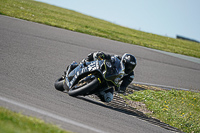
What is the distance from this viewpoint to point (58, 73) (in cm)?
879

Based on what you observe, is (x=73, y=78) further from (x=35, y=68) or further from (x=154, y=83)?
(x=154, y=83)

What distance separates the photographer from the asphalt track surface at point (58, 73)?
513cm

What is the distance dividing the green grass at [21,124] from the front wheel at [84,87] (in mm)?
2134

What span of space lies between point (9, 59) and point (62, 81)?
214 cm

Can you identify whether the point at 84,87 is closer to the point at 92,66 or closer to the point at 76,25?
the point at 92,66

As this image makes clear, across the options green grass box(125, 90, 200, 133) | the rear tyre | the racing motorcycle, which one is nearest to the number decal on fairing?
the racing motorcycle

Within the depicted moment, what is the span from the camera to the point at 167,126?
737cm

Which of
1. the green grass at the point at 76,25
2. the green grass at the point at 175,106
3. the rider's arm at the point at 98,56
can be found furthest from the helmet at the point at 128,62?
the green grass at the point at 76,25

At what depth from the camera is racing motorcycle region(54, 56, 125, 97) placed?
639 centimetres

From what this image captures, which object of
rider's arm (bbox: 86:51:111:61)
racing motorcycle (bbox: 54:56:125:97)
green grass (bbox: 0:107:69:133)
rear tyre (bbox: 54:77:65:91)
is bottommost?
rear tyre (bbox: 54:77:65:91)

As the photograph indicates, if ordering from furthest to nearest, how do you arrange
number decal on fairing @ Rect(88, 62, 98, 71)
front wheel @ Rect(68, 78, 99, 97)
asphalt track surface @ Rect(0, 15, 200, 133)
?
number decal on fairing @ Rect(88, 62, 98, 71), front wheel @ Rect(68, 78, 99, 97), asphalt track surface @ Rect(0, 15, 200, 133)

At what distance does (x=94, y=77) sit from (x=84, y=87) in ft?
1.03

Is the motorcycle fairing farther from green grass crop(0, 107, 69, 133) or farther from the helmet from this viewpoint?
green grass crop(0, 107, 69, 133)

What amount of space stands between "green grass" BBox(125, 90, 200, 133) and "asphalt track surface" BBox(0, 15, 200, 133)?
101cm
